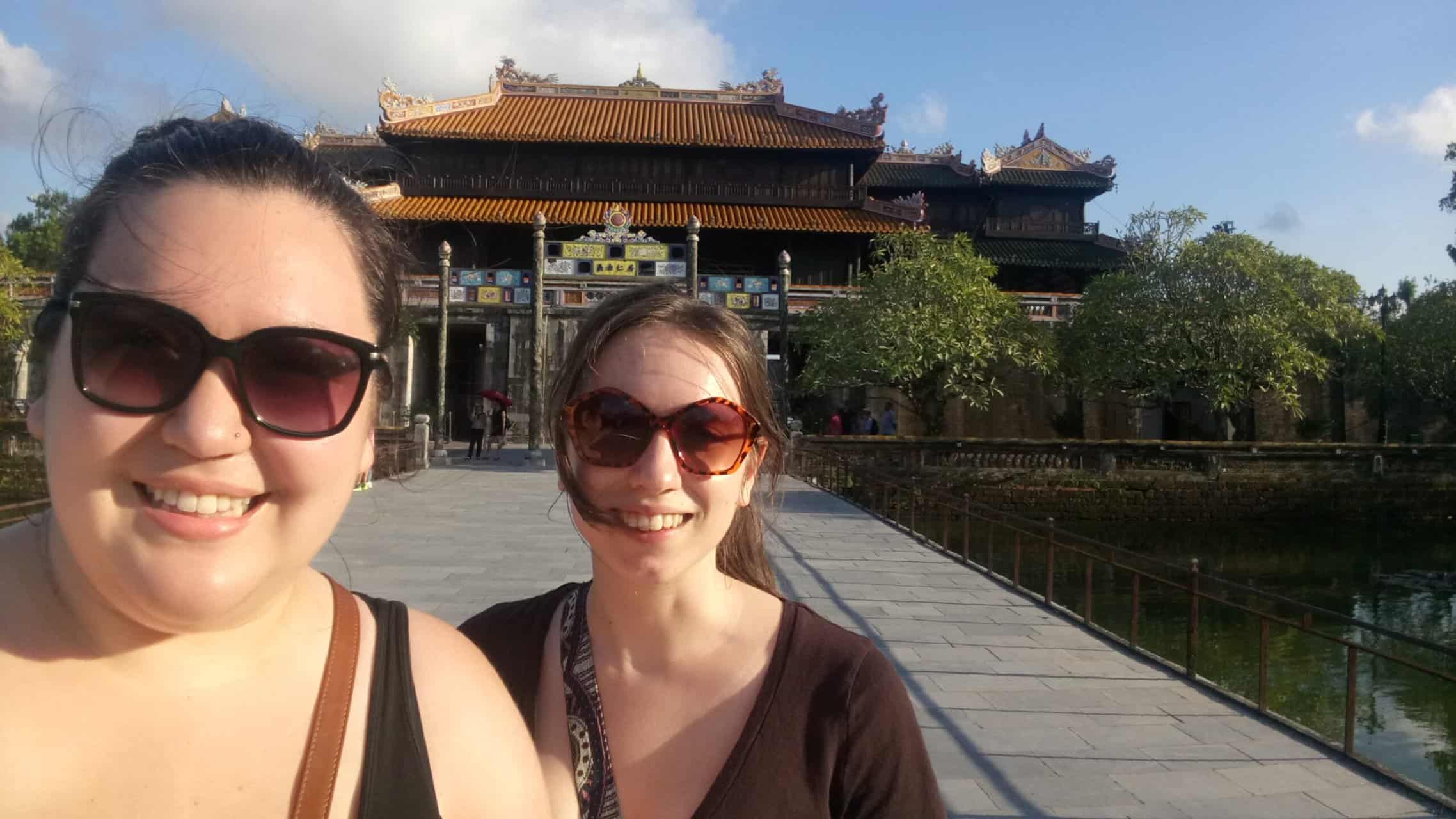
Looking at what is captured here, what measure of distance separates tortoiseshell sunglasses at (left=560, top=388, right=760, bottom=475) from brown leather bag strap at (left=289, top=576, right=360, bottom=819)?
0.48 m

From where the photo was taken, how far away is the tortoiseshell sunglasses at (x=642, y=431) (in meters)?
1.52

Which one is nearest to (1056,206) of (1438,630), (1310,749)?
(1438,630)

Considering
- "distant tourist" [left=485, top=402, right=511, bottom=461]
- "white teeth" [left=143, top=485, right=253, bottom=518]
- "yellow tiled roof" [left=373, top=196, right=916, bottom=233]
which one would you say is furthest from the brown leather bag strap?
"yellow tiled roof" [left=373, top=196, right=916, bottom=233]

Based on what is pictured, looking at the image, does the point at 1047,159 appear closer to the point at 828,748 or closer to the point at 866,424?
the point at 866,424

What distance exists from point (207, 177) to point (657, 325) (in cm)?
70

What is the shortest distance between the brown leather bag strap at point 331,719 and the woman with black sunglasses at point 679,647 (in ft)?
1.53

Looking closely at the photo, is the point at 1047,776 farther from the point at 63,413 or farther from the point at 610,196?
the point at 610,196

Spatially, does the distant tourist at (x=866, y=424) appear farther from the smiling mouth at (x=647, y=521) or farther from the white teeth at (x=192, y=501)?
the white teeth at (x=192, y=501)

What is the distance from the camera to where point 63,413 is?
0.96 m

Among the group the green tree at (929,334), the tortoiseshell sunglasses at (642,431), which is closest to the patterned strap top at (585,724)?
the tortoiseshell sunglasses at (642,431)

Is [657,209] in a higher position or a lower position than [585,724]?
higher

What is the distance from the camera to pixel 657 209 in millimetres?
26859

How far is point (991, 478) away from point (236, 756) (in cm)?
2063

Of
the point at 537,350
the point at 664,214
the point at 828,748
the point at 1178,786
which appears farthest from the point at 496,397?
the point at 828,748
